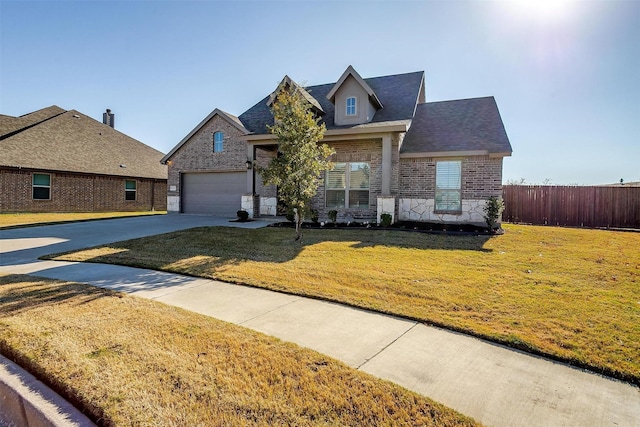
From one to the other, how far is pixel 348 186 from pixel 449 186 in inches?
159

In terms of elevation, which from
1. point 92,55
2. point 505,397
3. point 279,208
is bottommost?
point 505,397

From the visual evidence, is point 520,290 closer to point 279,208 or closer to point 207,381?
point 207,381

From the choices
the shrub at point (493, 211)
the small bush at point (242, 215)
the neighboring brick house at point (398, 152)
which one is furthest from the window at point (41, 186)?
the shrub at point (493, 211)

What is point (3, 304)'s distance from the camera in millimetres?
4672

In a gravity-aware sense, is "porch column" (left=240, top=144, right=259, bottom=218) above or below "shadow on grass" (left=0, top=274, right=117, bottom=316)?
above

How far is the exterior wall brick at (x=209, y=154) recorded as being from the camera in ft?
58.5

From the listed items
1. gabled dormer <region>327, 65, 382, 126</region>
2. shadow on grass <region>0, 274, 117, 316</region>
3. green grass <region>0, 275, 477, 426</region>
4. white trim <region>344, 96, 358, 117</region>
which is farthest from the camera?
white trim <region>344, 96, 358, 117</region>

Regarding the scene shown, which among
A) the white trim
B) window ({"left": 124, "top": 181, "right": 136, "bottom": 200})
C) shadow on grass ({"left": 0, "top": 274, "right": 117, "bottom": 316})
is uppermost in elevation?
the white trim

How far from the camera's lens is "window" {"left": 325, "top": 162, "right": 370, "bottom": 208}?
14164mm

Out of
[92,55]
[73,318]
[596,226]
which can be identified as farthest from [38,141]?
[596,226]

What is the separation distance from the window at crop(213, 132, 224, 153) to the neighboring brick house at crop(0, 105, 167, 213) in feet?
30.0

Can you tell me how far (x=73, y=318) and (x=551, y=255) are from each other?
941 cm

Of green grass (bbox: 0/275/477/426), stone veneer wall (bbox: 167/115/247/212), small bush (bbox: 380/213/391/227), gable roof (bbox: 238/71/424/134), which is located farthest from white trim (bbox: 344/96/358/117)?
green grass (bbox: 0/275/477/426)

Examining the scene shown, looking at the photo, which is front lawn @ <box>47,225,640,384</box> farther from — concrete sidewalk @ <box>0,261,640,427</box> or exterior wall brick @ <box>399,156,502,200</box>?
exterior wall brick @ <box>399,156,502,200</box>
